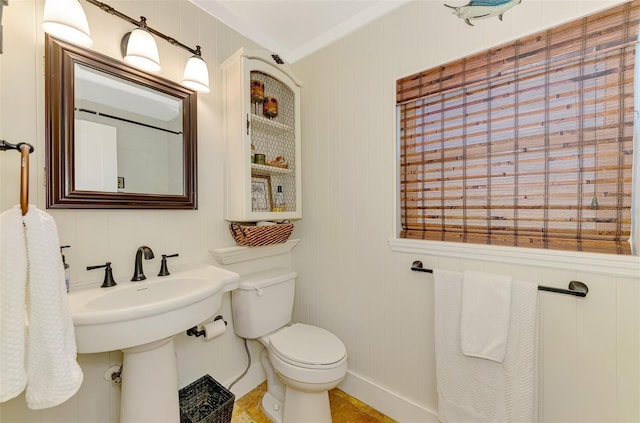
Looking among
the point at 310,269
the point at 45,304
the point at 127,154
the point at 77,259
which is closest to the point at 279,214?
the point at 310,269

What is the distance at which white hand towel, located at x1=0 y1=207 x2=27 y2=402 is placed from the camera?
0.69 metres

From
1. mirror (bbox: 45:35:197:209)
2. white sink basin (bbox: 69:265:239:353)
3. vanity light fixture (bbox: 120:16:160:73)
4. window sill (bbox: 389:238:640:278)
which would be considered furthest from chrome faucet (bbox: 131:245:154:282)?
window sill (bbox: 389:238:640:278)

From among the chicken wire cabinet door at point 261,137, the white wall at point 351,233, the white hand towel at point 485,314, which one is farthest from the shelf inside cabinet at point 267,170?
the white hand towel at point 485,314

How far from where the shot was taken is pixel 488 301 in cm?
112

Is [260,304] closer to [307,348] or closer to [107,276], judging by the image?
[307,348]

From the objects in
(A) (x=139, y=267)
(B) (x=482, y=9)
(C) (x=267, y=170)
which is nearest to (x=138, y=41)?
(C) (x=267, y=170)

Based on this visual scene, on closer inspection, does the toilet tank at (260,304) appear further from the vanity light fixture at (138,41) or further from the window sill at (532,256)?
the vanity light fixture at (138,41)

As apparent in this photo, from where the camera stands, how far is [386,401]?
1.48 metres

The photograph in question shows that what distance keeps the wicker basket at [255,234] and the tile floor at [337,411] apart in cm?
93

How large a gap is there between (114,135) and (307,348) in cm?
133

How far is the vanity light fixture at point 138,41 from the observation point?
901 millimetres

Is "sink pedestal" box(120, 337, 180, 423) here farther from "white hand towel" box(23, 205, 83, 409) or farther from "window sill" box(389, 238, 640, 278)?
"window sill" box(389, 238, 640, 278)

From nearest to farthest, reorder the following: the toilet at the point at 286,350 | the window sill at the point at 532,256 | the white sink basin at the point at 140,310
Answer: the white sink basin at the point at 140,310 → the window sill at the point at 532,256 → the toilet at the point at 286,350

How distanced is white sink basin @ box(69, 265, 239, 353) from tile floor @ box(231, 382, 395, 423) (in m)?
0.82
